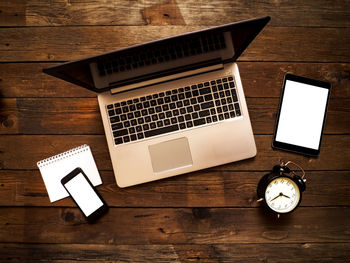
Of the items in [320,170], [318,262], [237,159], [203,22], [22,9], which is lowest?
[318,262]

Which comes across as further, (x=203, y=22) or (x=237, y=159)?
(x=203, y=22)

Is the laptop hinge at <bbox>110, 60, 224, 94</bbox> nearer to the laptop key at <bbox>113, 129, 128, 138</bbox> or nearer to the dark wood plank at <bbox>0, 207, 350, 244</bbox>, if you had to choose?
the laptop key at <bbox>113, 129, 128, 138</bbox>

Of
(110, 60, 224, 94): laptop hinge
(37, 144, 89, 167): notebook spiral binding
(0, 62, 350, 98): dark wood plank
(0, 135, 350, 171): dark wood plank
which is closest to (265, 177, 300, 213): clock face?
(0, 135, 350, 171): dark wood plank

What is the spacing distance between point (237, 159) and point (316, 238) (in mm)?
441

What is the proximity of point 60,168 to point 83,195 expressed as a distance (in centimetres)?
14

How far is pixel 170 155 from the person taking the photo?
104cm

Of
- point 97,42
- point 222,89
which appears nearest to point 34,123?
point 97,42

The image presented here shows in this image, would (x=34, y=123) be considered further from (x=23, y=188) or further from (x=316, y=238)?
(x=316, y=238)

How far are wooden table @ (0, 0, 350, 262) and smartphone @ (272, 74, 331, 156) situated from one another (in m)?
0.03

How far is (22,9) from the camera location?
1.17 m

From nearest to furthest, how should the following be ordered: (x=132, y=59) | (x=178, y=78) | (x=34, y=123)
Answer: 1. (x=132, y=59)
2. (x=178, y=78)
3. (x=34, y=123)

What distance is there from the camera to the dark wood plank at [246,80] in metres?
1.14

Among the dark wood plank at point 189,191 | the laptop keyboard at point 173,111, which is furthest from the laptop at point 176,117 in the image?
the dark wood plank at point 189,191

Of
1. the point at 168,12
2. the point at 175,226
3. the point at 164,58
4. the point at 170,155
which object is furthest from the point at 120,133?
the point at 168,12
